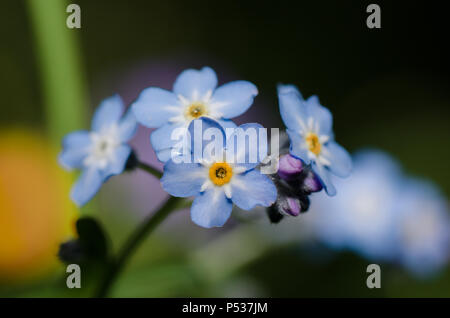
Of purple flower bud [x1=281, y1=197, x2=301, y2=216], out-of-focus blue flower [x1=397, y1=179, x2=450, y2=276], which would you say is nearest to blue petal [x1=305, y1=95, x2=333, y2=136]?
purple flower bud [x1=281, y1=197, x2=301, y2=216]

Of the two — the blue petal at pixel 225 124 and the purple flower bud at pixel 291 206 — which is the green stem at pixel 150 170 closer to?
the blue petal at pixel 225 124

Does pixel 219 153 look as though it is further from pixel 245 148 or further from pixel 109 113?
pixel 109 113

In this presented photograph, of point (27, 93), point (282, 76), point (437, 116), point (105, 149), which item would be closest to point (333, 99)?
point (282, 76)

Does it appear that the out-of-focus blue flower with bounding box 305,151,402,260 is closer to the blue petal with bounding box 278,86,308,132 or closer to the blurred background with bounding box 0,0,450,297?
the blurred background with bounding box 0,0,450,297

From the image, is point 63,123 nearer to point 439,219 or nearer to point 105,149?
point 105,149

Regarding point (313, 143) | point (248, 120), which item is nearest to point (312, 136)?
point (313, 143)
